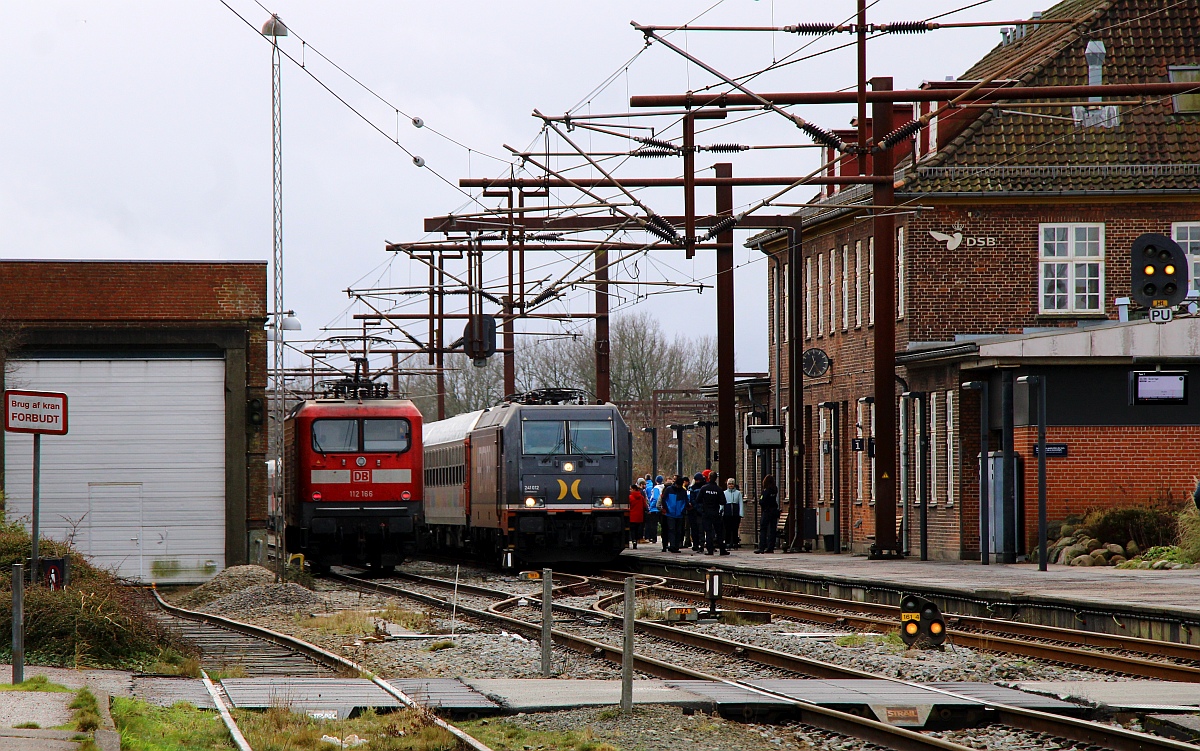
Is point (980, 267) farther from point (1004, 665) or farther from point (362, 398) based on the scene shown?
point (1004, 665)

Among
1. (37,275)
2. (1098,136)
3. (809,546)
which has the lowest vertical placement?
(809,546)

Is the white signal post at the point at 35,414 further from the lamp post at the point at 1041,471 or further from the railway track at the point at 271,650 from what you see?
the lamp post at the point at 1041,471

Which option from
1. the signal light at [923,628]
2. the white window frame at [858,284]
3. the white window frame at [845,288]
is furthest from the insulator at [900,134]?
the white window frame at [845,288]

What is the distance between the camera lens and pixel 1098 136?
3556cm

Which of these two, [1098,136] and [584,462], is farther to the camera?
[1098,136]

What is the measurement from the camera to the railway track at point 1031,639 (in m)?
14.4

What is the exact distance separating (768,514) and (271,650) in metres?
18.1

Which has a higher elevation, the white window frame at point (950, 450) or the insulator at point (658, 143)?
the insulator at point (658, 143)

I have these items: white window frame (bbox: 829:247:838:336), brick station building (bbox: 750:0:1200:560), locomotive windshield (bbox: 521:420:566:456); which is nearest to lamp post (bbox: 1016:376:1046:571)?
brick station building (bbox: 750:0:1200:560)

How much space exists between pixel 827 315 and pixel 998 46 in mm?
8675

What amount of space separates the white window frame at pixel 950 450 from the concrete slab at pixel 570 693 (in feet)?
65.0

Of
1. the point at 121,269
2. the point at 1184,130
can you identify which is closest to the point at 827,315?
the point at 1184,130

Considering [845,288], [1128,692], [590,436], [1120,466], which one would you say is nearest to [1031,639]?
[1128,692]

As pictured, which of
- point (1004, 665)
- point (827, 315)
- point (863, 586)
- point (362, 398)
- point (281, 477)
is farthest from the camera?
point (827, 315)
